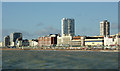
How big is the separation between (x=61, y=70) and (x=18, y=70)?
9847 millimetres

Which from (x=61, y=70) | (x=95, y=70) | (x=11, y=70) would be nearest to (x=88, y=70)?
(x=95, y=70)

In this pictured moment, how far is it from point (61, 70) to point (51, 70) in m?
2.26

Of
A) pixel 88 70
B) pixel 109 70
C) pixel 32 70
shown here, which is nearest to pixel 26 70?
pixel 32 70

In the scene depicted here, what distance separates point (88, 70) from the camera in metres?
54.1

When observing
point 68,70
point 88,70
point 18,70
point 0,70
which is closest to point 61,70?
point 68,70

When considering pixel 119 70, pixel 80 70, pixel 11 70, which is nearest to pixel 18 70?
pixel 11 70

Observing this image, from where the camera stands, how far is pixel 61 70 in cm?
5416

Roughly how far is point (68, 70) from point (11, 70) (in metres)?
13.1

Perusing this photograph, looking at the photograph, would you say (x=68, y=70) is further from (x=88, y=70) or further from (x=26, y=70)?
(x=26, y=70)

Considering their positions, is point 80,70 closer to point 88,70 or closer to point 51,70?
point 88,70

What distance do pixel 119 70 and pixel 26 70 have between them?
21.0 m

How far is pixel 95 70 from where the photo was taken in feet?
176

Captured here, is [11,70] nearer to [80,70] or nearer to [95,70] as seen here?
[80,70]

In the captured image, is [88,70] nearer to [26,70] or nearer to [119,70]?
[119,70]
